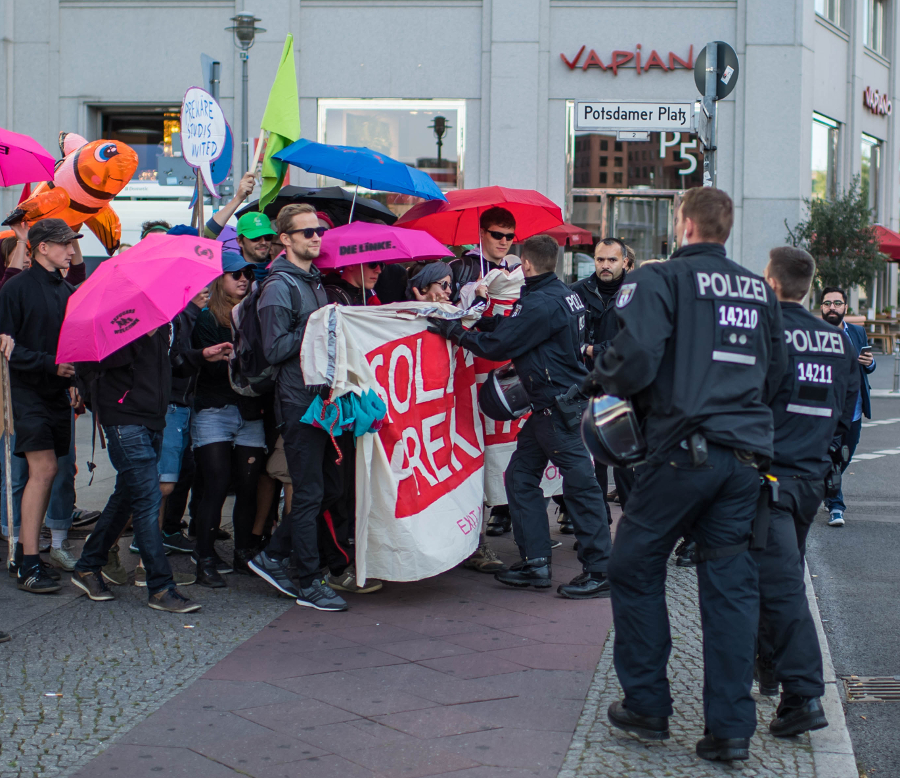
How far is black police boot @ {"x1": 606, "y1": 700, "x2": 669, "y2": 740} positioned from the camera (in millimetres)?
3756

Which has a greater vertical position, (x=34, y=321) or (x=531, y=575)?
(x=34, y=321)

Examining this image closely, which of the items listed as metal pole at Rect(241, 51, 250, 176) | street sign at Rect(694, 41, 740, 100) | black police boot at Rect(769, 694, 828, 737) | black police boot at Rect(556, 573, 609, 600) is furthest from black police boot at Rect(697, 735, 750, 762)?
metal pole at Rect(241, 51, 250, 176)

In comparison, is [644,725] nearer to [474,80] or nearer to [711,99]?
[711,99]

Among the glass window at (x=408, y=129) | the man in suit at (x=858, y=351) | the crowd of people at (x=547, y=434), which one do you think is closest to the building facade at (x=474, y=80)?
the glass window at (x=408, y=129)

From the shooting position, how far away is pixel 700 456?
11.8 ft

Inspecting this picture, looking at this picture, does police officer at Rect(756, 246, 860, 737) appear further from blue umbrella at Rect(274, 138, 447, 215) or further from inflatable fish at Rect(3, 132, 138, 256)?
inflatable fish at Rect(3, 132, 138, 256)

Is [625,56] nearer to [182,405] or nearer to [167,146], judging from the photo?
[167,146]

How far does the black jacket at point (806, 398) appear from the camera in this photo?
4.05m

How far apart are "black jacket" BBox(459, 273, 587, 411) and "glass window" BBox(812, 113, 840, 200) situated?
54.0ft

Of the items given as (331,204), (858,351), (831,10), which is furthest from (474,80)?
(858,351)

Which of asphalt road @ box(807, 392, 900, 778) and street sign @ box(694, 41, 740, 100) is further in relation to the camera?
street sign @ box(694, 41, 740, 100)

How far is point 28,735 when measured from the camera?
3805 millimetres

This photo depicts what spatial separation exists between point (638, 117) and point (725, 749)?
6.25 metres

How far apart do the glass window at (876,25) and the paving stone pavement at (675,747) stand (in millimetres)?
22840
